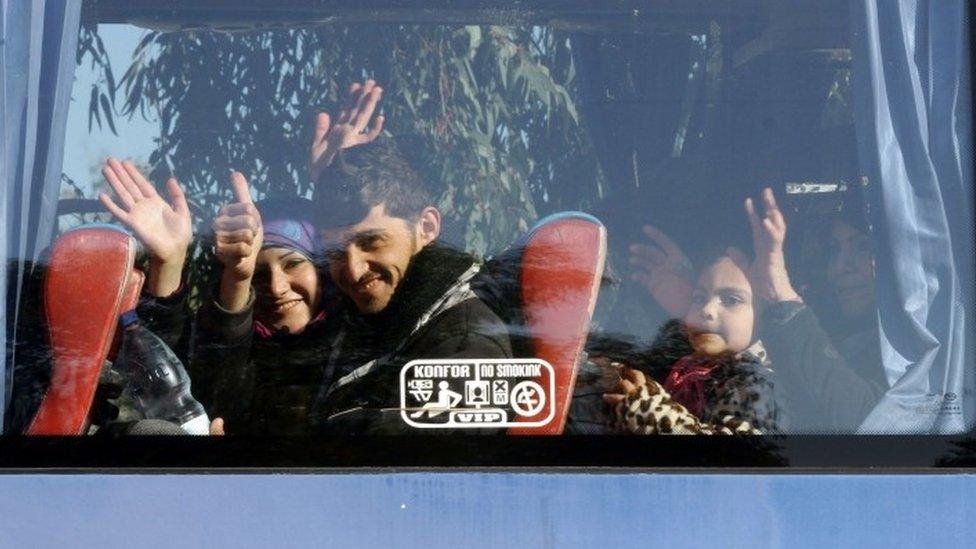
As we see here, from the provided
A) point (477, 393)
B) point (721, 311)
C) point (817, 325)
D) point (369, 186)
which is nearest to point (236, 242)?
point (369, 186)

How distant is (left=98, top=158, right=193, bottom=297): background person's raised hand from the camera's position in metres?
2.75

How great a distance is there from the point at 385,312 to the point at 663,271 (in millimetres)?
582

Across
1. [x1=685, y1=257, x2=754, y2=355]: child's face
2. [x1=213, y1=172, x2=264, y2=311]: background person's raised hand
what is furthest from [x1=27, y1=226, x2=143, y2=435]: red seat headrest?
[x1=685, y1=257, x2=754, y2=355]: child's face

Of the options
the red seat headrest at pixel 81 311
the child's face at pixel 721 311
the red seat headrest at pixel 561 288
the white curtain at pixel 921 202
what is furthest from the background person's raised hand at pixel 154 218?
the white curtain at pixel 921 202

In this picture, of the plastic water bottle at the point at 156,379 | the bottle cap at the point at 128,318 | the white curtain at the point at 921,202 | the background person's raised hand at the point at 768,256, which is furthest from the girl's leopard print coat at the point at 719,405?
the bottle cap at the point at 128,318

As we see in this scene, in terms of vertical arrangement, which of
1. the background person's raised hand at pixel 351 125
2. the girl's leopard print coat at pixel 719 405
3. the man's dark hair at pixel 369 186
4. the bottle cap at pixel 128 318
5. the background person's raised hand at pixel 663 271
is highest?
the background person's raised hand at pixel 351 125

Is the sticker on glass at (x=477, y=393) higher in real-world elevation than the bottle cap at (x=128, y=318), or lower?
lower

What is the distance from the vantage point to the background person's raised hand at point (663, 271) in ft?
9.11

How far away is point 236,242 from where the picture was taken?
2.77 metres

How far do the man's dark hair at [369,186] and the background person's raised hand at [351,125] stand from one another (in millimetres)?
18

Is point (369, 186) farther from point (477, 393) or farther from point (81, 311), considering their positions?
point (81, 311)

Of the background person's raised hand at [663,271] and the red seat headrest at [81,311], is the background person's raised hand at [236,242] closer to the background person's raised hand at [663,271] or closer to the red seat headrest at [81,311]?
the red seat headrest at [81,311]
